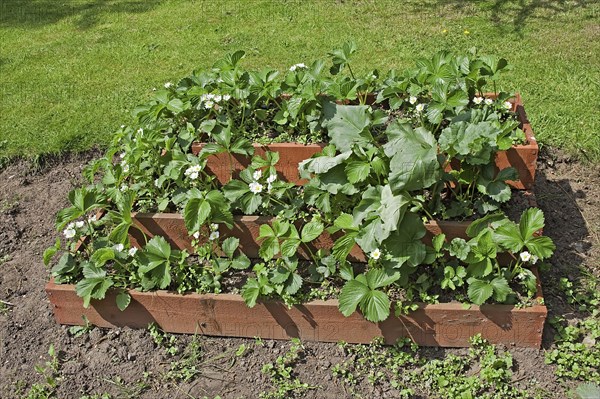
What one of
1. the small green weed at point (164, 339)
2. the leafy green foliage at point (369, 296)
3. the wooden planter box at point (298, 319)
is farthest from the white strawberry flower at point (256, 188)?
the small green weed at point (164, 339)

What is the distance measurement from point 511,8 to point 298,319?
17.6ft

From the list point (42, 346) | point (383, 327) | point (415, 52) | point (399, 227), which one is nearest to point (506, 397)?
point (383, 327)

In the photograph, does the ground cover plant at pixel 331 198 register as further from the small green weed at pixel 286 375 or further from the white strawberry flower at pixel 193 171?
the small green weed at pixel 286 375

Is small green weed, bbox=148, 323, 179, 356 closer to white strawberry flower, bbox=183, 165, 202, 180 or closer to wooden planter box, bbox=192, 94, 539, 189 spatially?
white strawberry flower, bbox=183, 165, 202, 180

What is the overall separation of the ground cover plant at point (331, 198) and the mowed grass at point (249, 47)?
4.56 ft

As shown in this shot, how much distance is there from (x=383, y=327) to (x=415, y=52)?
3.83 m

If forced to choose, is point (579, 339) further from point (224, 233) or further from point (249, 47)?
point (249, 47)

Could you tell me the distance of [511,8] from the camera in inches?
290

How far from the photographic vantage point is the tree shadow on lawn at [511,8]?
7098mm

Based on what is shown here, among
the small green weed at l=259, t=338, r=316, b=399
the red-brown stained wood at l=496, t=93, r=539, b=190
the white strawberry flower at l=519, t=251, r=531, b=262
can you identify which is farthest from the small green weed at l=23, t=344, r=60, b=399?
the red-brown stained wood at l=496, t=93, r=539, b=190

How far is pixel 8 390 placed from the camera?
343 cm

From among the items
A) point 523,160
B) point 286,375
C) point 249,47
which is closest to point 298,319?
point 286,375

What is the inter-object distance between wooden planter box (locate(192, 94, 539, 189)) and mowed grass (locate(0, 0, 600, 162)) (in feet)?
3.55

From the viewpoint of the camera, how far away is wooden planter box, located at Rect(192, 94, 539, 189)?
374 centimetres
